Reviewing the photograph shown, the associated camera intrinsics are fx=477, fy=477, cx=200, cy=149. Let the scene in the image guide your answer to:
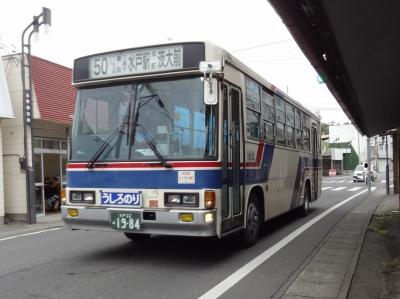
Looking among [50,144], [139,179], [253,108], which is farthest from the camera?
[50,144]

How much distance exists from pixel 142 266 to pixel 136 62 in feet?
10.3

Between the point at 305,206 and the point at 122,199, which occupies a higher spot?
the point at 122,199

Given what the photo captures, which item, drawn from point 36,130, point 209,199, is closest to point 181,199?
point 209,199

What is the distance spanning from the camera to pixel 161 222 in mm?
6859

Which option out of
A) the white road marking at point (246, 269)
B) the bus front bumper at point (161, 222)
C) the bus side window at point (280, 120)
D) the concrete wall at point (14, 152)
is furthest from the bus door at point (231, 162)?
the concrete wall at point (14, 152)

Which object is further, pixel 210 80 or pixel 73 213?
pixel 73 213

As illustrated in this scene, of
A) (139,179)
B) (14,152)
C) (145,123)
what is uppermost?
(145,123)

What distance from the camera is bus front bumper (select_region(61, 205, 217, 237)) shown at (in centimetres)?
668

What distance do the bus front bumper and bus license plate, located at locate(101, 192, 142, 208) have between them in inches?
4.4

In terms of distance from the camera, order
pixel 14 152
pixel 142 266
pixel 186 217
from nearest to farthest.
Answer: pixel 186 217 → pixel 142 266 → pixel 14 152

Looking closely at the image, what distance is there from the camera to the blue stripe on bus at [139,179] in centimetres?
680

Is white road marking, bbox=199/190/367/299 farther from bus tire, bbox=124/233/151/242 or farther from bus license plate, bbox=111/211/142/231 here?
bus tire, bbox=124/233/151/242

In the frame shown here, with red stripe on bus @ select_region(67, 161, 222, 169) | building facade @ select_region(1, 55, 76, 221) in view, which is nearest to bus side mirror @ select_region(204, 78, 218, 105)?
red stripe on bus @ select_region(67, 161, 222, 169)

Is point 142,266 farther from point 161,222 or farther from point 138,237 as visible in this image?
point 138,237
